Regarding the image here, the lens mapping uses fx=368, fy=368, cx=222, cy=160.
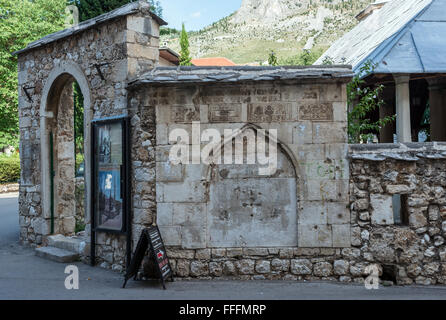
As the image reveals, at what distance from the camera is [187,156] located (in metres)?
5.46

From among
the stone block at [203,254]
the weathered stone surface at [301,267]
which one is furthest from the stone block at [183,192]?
the weathered stone surface at [301,267]

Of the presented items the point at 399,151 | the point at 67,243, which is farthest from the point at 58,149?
the point at 399,151

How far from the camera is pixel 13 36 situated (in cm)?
1934

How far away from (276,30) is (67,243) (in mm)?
87592

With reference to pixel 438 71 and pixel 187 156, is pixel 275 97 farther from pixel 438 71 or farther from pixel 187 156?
pixel 438 71

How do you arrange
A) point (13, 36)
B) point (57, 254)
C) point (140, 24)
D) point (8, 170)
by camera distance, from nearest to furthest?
point (140, 24), point (57, 254), point (13, 36), point (8, 170)

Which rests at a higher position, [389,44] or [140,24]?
[389,44]

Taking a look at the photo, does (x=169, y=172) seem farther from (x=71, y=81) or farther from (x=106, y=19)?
(x=71, y=81)

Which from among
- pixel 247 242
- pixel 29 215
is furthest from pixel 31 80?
pixel 247 242

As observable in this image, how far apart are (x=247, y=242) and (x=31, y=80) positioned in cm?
576

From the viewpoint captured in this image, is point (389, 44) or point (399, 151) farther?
point (389, 44)

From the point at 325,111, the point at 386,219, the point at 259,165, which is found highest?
the point at 325,111

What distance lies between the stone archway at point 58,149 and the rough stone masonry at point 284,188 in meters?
2.60

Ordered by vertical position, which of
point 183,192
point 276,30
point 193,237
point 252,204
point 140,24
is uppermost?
point 276,30
